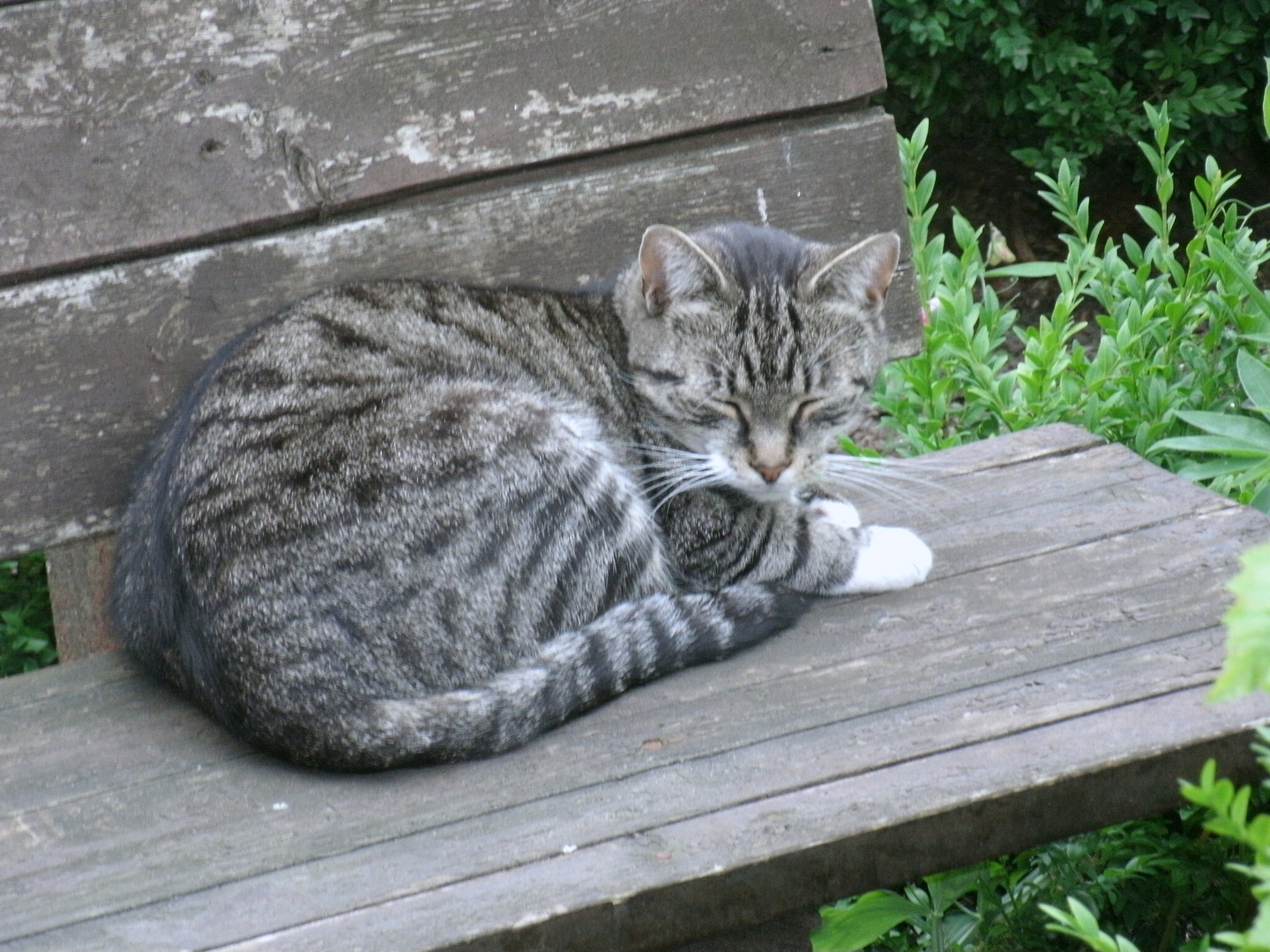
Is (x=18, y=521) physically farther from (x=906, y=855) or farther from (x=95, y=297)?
(x=906, y=855)

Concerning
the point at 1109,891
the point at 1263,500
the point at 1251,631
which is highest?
the point at 1251,631

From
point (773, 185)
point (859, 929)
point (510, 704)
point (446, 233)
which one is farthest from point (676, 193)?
point (859, 929)

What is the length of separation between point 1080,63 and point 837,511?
3.31 m

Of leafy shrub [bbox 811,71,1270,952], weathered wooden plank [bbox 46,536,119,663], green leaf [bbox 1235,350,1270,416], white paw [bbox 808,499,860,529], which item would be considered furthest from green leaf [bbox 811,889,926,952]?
weathered wooden plank [bbox 46,536,119,663]

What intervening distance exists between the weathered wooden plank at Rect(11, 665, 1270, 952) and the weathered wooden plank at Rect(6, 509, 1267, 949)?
1 cm

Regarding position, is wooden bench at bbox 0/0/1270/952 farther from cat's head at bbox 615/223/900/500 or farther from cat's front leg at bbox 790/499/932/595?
cat's head at bbox 615/223/900/500

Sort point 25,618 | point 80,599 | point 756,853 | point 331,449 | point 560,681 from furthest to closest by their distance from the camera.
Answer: point 25,618, point 80,599, point 331,449, point 560,681, point 756,853

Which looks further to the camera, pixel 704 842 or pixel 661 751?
pixel 661 751

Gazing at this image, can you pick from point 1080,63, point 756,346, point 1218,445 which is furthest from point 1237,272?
point 1080,63

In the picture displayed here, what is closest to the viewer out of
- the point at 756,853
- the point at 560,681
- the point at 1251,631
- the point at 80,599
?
the point at 1251,631

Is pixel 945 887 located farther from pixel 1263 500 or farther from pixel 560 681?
pixel 1263 500

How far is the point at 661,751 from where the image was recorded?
2211 mm

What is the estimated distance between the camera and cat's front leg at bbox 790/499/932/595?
2678mm

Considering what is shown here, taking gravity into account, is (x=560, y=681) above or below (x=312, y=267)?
below
